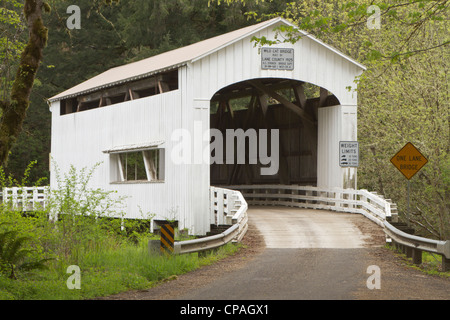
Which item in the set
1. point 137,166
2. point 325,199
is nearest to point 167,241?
point 325,199

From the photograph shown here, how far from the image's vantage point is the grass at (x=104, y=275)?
9664 millimetres

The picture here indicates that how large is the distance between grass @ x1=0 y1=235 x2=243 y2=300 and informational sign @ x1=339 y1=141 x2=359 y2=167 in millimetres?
8237

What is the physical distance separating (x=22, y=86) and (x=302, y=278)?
6.24 m

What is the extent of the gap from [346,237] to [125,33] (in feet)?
91.6

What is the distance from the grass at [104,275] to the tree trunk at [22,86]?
2.62 meters

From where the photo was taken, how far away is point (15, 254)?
1063cm

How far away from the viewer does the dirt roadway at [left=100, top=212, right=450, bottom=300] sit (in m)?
9.54

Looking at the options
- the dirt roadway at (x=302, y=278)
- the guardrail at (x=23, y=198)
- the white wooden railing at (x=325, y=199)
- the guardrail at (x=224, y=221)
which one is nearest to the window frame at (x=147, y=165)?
the guardrail at (x=224, y=221)

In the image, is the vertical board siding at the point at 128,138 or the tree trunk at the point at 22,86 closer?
the tree trunk at the point at 22,86

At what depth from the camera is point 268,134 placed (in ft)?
90.8

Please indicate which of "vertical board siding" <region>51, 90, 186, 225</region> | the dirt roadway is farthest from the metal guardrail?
"vertical board siding" <region>51, 90, 186, 225</region>

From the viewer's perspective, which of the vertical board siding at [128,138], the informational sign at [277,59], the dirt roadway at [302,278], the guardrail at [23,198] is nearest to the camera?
the dirt roadway at [302,278]

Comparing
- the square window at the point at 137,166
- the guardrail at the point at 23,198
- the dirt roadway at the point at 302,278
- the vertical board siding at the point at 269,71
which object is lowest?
the dirt roadway at the point at 302,278

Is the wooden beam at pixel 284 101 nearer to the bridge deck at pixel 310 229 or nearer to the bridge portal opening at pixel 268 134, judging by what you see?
the bridge portal opening at pixel 268 134
